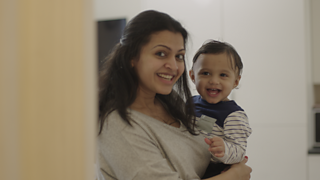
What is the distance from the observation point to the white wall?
87.1 inches

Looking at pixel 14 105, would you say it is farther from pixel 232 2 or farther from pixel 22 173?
pixel 232 2

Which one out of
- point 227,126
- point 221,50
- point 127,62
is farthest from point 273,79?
point 127,62

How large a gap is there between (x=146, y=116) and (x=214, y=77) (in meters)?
0.38

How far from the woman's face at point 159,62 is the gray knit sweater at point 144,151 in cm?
13

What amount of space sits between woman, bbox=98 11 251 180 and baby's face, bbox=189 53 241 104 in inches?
5.6

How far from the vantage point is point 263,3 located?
7.71ft

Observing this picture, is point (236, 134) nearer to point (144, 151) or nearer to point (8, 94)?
point (144, 151)

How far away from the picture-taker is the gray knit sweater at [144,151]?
2.70ft

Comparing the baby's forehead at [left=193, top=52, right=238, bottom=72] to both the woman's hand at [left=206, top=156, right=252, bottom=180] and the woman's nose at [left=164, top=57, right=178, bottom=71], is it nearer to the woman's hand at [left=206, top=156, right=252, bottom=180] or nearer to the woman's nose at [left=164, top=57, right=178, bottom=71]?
the woman's nose at [left=164, top=57, right=178, bottom=71]

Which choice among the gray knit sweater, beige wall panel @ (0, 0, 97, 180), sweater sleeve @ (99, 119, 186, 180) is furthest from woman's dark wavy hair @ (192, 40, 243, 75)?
beige wall panel @ (0, 0, 97, 180)

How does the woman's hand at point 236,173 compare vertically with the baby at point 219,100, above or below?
below

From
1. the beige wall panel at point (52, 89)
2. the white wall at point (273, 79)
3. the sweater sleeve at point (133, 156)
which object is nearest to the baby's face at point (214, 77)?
the sweater sleeve at point (133, 156)

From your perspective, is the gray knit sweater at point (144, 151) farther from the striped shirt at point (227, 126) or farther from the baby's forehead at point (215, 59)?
the baby's forehead at point (215, 59)

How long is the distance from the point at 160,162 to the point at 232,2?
1.99 metres
